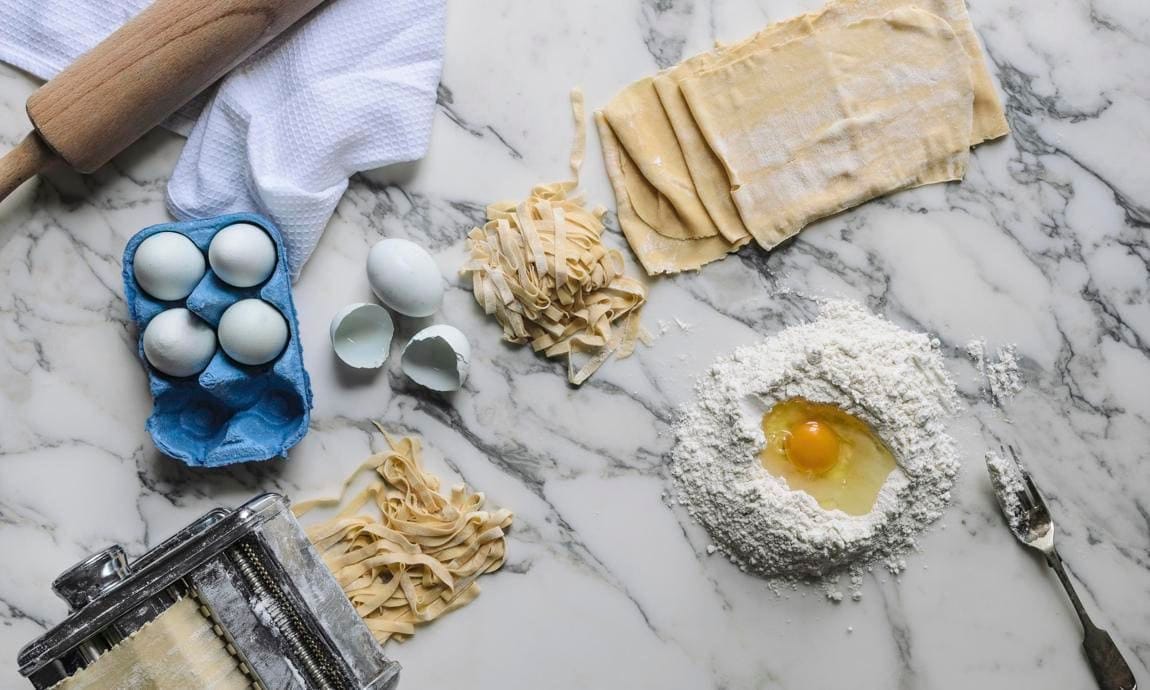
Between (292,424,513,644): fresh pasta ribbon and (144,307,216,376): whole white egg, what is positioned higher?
(144,307,216,376): whole white egg

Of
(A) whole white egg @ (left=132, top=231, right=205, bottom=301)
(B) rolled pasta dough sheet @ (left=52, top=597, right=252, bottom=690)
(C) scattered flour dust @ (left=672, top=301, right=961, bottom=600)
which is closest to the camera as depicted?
(B) rolled pasta dough sheet @ (left=52, top=597, right=252, bottom=690)

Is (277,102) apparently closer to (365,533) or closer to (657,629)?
(365,533)

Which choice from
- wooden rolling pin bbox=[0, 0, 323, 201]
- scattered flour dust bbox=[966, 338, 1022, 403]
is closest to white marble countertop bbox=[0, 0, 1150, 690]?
scattered flour dust bbox=[966, 338, 1022, 403]

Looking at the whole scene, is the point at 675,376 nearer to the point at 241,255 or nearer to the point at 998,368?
the point at 998,368

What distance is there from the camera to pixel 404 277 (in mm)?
1382

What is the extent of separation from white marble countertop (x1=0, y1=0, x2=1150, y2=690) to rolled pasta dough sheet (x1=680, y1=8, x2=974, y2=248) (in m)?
0.06

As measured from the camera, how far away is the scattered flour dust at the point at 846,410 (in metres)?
1.42

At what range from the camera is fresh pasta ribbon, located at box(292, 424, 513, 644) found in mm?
1457

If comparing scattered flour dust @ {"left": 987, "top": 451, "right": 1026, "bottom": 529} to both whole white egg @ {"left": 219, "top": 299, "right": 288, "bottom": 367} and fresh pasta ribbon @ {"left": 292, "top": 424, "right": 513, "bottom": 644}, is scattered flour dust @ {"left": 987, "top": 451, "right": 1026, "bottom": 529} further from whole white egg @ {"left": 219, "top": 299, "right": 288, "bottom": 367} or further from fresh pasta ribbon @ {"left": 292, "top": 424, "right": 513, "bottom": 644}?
whole white egg @ {"left": 219, "top": 299, "right": 288, "bottom": 367}

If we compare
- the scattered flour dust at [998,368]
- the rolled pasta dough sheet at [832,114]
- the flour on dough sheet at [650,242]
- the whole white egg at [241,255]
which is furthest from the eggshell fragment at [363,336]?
the scattered flour dust at [998,368]

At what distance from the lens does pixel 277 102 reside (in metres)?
1.46

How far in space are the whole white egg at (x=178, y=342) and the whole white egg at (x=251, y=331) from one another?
1.3 inches

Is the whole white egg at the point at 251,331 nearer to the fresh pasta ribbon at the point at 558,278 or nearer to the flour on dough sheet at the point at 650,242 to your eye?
the fresh pasta ribbon at the point at 558,278

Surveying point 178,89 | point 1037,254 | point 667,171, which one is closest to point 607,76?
point 667,171
